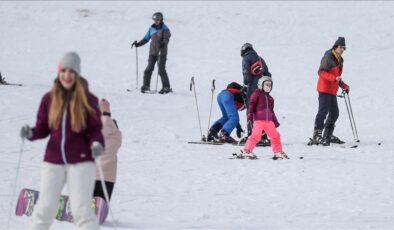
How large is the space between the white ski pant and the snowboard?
142 cm

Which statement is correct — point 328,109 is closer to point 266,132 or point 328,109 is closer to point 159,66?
point 266,132

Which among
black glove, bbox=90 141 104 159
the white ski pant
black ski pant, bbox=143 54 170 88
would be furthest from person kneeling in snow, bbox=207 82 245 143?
black glove, bbox=90 141 104 159

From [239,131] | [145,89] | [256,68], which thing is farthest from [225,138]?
[145,89]

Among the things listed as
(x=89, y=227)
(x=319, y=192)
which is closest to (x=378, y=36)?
(x=319, y=192)

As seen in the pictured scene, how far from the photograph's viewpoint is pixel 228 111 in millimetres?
13031

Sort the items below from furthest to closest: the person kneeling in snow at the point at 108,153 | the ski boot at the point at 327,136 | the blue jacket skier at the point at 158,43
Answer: the blue jacket skier at the point at 158,43 < the ski boot at the point at 327,136 < the person kneeling in snow at the point at 108,153

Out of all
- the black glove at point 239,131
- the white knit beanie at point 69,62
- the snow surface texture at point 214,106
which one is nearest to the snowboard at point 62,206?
the snow surface texture at point 214,106

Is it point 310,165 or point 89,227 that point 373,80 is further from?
point 89,227

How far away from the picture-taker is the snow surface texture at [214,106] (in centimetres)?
839

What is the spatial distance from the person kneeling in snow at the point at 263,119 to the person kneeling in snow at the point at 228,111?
5.53ft

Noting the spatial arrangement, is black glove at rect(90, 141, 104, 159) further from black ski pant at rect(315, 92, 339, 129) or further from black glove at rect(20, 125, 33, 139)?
black ski pant at rect(315, 92, 339, 129)

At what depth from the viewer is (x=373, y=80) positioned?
1989 cm

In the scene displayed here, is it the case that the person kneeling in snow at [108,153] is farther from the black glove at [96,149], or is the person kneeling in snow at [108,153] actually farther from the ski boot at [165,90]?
the ski boot at [165,90]

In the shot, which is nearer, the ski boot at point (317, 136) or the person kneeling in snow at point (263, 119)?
the person kneeling in snow at point (263, 119)
